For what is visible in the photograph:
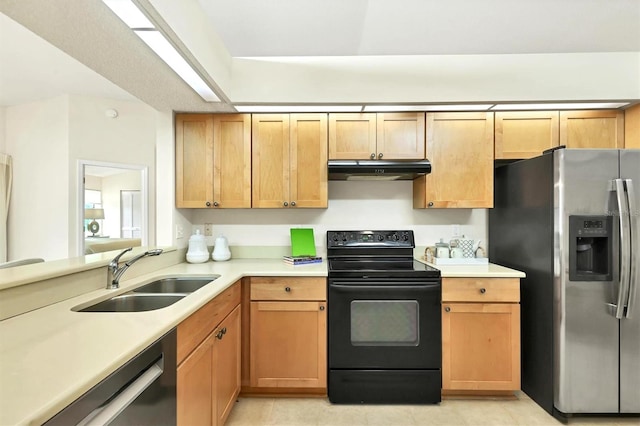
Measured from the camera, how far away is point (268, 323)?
87.5 inches

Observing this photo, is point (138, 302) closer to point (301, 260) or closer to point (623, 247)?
point (301, 260)

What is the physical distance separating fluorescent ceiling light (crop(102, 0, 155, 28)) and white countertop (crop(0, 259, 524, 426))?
4.07ft

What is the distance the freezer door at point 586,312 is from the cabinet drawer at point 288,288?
1.55m

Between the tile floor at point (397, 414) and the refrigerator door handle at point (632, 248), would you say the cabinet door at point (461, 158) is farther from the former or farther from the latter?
the tile floor at point (397, 414)

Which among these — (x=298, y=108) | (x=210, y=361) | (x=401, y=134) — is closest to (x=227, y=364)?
(x=210, y=361)

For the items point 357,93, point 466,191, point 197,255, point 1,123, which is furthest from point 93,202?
point 466,191

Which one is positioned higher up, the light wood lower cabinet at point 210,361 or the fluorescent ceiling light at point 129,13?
the fluorescent ceiling light at point 129,13

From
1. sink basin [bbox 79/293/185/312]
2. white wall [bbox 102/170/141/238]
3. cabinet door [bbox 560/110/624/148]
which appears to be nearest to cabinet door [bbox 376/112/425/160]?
cabinet door [bbox 560/110/624/148]

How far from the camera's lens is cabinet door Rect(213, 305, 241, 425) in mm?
1722

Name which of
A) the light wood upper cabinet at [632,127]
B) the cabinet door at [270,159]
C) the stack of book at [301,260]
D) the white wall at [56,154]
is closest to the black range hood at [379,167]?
the cabinet door at [270,159]

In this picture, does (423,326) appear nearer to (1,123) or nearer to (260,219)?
(260,219)

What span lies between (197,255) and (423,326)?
5.94ft

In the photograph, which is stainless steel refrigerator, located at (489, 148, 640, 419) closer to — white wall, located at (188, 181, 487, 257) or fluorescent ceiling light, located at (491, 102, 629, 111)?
fluorescent ceiling light, located at (491, 102, 629, 111)

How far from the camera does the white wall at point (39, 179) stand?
381 cm
